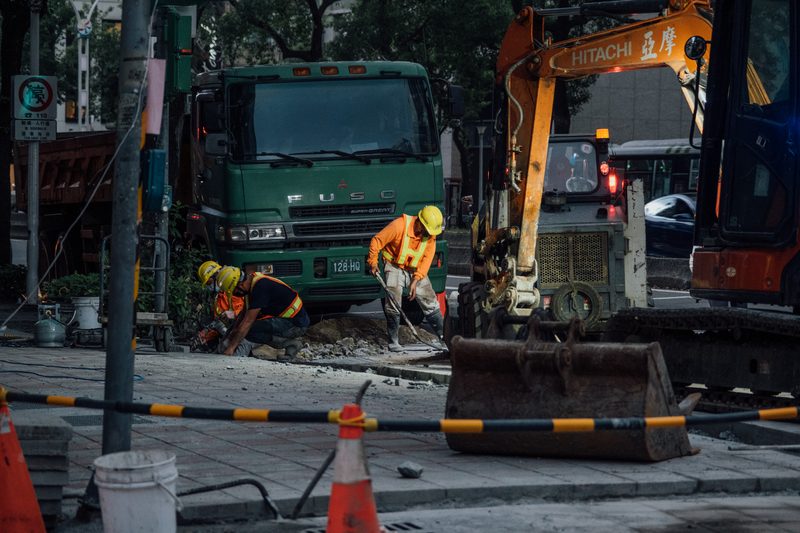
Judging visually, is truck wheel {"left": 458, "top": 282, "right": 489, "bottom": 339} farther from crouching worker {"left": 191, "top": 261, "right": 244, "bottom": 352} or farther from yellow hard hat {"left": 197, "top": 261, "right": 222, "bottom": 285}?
yellow hard hat {"left": 197, "top": 261, "right": 222, "bottom": 285}

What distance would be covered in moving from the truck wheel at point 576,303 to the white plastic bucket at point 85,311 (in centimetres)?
540

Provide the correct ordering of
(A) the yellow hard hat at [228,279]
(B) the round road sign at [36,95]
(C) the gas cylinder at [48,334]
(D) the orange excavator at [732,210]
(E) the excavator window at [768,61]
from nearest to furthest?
(D) the orange excavator at [732,210]
(E) the excavator window at [768,61]
(A) the yellow hard hat at [228,279]
(C) the gas cylinder at [48,334]
(B) the round road sign at [36,95]

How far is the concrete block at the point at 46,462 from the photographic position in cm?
505

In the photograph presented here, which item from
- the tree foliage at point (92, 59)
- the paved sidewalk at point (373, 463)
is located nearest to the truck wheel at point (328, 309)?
the paved sidewalk at point (373, 463)

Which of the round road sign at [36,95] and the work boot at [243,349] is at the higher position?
the round road sign at [36,95]

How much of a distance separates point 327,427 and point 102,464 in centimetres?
307

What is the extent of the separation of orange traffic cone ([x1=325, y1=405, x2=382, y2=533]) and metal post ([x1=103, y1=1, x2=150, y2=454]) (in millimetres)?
1442

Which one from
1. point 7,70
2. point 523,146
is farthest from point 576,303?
point 7,70

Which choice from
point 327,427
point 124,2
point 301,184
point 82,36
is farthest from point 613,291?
point 82,36

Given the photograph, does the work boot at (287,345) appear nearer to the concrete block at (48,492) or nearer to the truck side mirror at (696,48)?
the truck side mirror at (696,48)

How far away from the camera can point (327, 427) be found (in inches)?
297

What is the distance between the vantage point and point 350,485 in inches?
175

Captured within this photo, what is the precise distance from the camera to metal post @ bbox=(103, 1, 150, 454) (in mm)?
5434

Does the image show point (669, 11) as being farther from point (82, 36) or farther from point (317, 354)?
point (82, 36)
